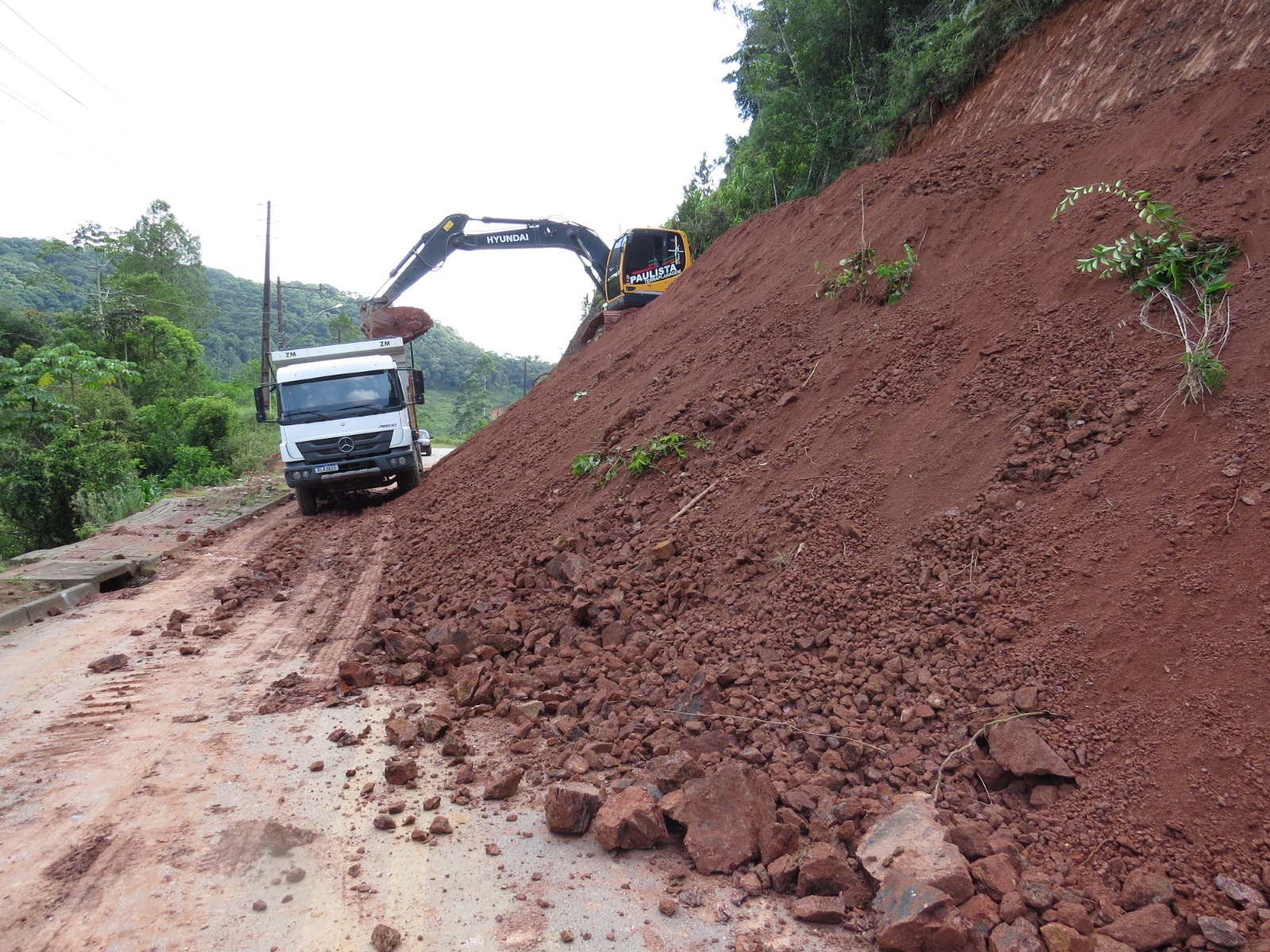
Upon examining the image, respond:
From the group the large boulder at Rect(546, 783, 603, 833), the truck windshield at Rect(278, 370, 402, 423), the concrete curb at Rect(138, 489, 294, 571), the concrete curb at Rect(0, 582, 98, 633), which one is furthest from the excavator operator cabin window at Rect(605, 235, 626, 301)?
the large boulder at Rect(546, 783, 603, 833)

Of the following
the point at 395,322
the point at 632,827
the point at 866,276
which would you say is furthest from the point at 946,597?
the point at 395,322

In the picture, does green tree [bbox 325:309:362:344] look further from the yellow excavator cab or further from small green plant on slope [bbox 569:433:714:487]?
small green plant on slope [bbox 569:433:714:487]

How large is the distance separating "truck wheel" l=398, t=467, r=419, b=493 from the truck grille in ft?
2.08

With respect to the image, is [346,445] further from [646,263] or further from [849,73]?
[849,73]

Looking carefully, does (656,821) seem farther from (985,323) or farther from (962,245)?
(962,245)

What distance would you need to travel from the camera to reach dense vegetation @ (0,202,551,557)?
1161 centimetres

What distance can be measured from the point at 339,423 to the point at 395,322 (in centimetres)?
574

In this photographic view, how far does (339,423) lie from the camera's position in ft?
38.1

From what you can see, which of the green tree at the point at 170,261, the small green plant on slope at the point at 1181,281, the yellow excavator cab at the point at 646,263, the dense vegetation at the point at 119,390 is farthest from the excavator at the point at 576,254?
the green tree at the point at 170,261

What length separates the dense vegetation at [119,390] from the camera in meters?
11.6

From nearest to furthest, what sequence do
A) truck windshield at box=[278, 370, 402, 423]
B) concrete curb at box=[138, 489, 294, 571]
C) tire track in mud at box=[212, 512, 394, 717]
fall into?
tire track in mud at box=[212, 512, 394, 717], concrete curb at box=[138, 489, 294, 571], truck windshield at box=[278, 370, 402, 423]

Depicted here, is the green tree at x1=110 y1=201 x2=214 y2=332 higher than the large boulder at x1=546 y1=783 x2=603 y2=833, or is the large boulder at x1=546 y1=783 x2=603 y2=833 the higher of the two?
the green tree at x1=110 y1=201 x2=214 y2=332

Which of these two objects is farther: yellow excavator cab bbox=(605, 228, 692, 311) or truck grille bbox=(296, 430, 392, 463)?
yellow excavator cab bbox=(605, 228, 692, 311)

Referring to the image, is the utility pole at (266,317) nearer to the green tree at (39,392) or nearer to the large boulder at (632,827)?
the green tree at (39,392)
